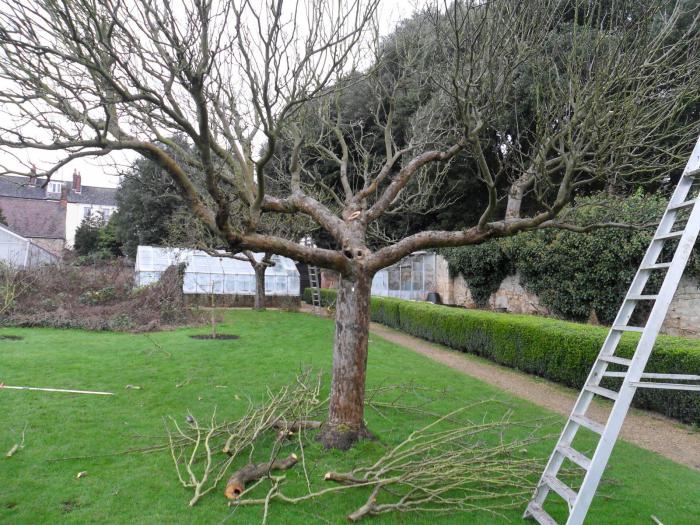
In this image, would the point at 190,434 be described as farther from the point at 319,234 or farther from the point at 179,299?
the point at 319,234

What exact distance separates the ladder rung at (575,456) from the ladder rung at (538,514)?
0.44m

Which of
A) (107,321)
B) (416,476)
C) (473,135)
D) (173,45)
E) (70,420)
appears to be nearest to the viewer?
(173,45)

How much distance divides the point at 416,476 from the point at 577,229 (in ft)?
9.40

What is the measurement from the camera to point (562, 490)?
3158 millimetres

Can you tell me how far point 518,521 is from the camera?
3598mm

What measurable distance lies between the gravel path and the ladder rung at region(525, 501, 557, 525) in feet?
8.74

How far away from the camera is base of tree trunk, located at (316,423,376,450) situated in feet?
15.3

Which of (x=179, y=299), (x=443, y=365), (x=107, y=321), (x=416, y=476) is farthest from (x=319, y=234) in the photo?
(x=416, y=476)

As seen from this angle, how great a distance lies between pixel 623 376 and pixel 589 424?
0.44m

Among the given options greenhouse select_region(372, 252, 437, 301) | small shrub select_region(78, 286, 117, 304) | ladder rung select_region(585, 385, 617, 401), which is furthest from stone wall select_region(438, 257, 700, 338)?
small shrub select_region(78, 286, 117, 304)

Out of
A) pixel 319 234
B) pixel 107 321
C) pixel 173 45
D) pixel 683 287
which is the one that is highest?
pixel 319 234

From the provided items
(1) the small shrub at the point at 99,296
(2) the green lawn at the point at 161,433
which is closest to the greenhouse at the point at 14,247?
(1) the small shrub at the point at 99,296

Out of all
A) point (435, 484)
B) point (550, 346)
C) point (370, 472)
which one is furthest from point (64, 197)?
point (435, 484)

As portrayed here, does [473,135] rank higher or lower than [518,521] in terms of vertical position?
higher
